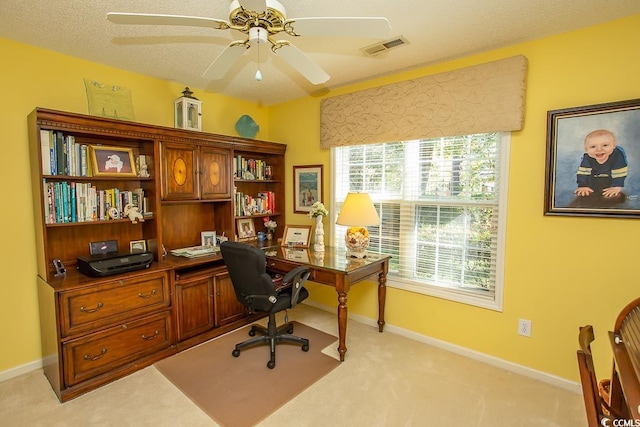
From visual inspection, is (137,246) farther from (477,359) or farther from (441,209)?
(477,359)

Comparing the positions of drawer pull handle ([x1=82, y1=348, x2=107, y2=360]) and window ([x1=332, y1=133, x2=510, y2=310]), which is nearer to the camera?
drawer pull handle ([x1=82, y1=348, x2=107, y2=360])

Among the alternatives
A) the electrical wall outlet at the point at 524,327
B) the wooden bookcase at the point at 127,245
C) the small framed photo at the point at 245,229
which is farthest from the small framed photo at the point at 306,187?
the electrical wall outlet at the point at 524,327

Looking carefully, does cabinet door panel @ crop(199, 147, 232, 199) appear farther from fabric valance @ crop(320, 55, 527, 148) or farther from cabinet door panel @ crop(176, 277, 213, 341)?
fabric valance @ crop(320, 55, 527, 148)

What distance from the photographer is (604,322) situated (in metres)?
2.07

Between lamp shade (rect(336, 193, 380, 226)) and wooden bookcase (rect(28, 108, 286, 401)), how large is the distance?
125 centimetres

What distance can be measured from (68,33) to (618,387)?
3.66 metres

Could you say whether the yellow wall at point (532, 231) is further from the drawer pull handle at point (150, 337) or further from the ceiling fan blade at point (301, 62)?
the ceiling fan blade at point (301, 62)

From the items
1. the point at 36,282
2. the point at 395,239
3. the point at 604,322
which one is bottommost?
the point at 604,322

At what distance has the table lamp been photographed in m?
2.80

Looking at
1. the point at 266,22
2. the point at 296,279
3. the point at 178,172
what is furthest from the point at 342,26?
the point at 178,172

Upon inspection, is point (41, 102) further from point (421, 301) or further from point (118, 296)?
point (421, 301)

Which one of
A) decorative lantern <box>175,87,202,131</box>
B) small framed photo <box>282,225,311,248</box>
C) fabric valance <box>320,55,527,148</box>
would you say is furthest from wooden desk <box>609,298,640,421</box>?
decorative lantern <box>175,87,202,131</box>

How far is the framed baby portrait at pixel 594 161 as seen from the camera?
1.92 m

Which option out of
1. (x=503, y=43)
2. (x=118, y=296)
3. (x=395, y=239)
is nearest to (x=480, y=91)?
(x=503, y=43)
